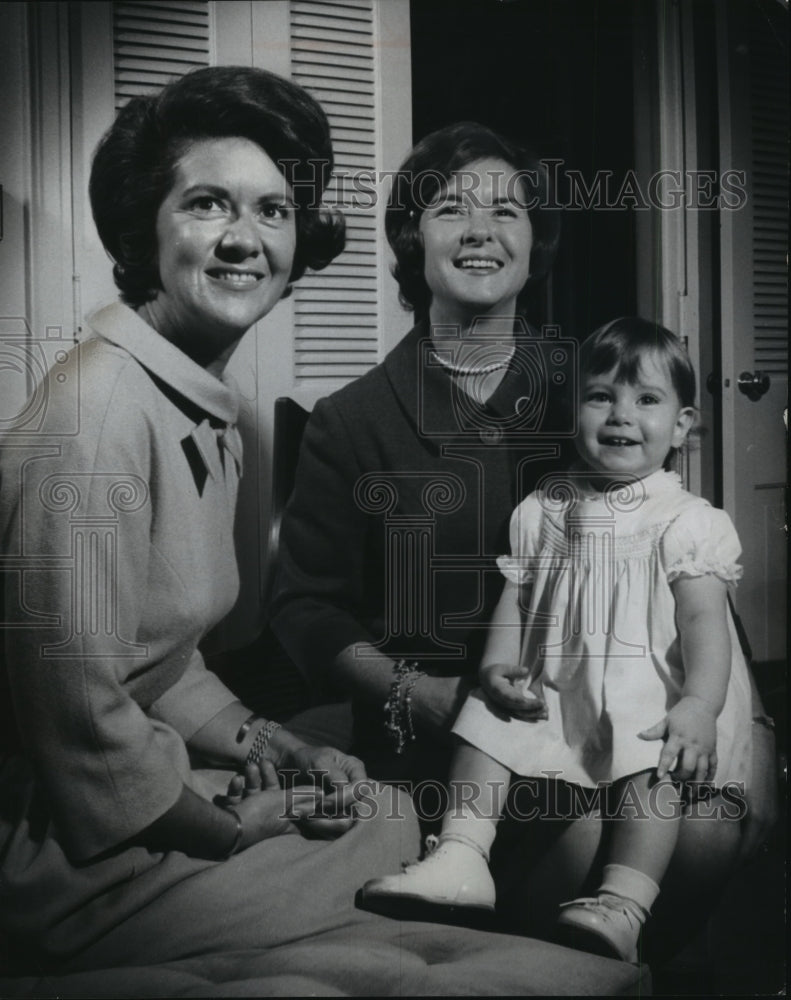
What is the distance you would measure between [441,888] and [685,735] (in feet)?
1.78

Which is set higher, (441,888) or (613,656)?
(613,656)

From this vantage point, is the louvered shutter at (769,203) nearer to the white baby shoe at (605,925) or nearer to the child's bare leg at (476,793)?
the child's bare leg at (476,793)

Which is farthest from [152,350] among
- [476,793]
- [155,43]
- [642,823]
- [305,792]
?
[642,823]

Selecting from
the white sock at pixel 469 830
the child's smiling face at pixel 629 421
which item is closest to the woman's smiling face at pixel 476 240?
the child's smiling face at pixel 629 421

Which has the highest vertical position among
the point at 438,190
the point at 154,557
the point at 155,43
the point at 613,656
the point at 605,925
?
the point at 155,43

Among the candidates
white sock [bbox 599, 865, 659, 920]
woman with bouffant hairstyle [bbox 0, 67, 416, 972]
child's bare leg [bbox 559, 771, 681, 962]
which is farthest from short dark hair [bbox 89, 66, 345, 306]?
white sock [bbox 599, 865, 659, 920]

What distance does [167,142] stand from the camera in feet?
6.53

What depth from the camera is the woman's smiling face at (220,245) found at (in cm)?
199

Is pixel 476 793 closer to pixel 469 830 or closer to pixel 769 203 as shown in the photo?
pixel 469 830

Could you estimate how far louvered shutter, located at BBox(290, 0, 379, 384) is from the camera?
80.2 inches

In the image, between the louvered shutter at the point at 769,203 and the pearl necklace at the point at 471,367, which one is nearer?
the pearl necklace at the point at 471,367

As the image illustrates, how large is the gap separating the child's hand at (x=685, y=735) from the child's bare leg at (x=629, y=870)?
4 centimetres

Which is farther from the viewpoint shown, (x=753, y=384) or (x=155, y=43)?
(x=753, y=384)

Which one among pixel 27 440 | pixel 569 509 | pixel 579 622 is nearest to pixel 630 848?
pixel 579 622
